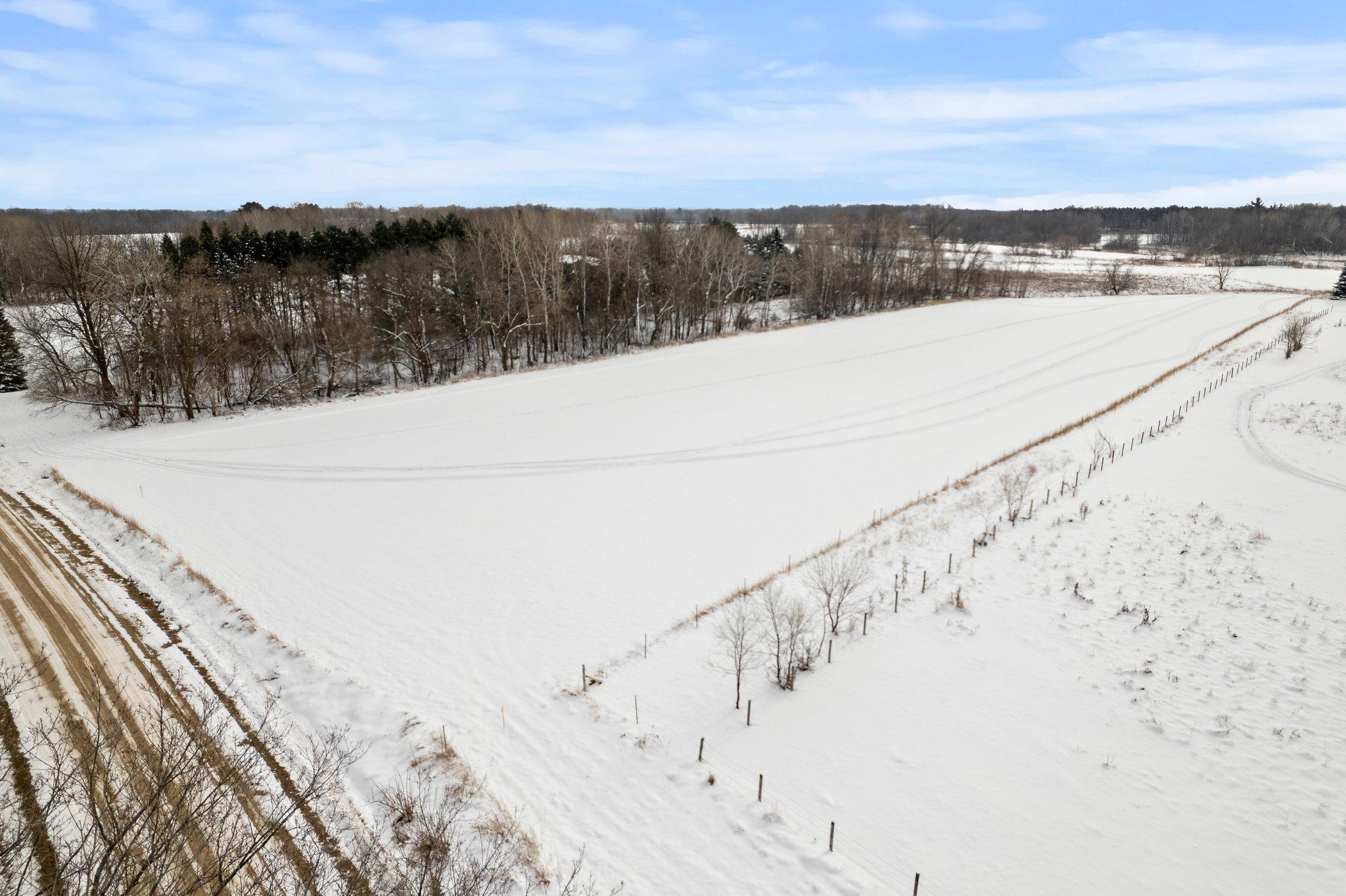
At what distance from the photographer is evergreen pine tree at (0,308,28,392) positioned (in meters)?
44.2

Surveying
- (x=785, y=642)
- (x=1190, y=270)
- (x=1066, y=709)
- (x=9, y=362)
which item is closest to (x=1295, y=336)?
(x=1066, y=709)

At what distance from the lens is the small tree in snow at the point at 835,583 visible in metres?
15.3

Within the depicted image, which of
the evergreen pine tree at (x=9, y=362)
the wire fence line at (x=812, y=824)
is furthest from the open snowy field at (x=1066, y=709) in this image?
the evergreen pine tree at (x=9, y=362)

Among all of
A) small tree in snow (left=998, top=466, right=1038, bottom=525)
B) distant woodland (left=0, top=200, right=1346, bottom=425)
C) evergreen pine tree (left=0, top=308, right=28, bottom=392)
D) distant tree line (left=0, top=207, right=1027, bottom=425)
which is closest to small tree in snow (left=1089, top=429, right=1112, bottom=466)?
small tree in snow (left=998, top=466, right=1038, bottom=525)

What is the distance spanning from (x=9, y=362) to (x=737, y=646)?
59.2 meters

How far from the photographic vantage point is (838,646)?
15062 mm

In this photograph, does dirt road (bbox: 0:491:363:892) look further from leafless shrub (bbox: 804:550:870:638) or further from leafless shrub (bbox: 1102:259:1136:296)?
leafless shrub (bbox: 1102:259:1136:296)

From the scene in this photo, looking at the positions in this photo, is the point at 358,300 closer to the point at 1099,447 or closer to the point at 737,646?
the point at 737,646

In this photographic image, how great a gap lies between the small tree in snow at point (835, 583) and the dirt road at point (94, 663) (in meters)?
10.7

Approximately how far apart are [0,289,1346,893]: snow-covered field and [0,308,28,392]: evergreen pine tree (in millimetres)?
11565

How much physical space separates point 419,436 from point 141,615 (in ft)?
57.7

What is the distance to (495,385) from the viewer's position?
142ft

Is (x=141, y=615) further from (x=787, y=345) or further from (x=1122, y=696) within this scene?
(x=787, y=345)

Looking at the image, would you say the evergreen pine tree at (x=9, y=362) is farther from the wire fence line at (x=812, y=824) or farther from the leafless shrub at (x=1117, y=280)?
the leafless shrub at (x=1117, y=280)
